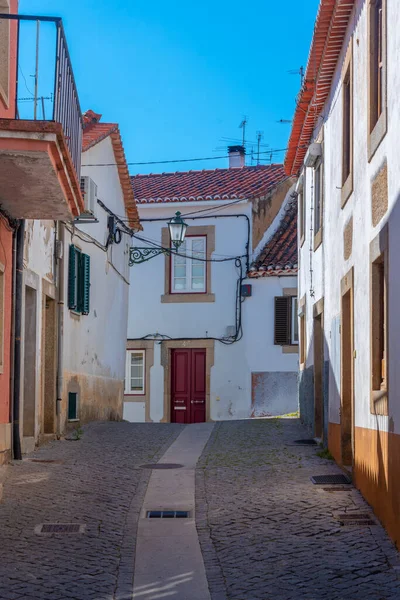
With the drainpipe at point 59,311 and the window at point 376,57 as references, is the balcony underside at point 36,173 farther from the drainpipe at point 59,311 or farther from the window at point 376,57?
the drainpipe at point 59,311

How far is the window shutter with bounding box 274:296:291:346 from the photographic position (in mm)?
24828

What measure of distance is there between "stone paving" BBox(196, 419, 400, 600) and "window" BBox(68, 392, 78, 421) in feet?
13.9

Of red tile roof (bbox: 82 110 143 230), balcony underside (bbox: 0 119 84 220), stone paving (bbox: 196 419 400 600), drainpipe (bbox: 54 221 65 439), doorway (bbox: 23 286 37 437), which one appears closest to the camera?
stone paving (bbox: 196 419 400 600)

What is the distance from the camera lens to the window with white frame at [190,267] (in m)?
25.8

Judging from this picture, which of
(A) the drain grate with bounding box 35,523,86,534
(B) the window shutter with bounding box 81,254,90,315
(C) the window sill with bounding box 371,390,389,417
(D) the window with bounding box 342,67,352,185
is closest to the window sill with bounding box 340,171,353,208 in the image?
(D) the window with bounding box 342,67,352,185

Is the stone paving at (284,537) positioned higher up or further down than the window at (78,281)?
further down

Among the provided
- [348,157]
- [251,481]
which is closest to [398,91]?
[348,157]

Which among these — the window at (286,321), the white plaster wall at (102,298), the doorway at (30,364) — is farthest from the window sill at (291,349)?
the doorway at (30,364)

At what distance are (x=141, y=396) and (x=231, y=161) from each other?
8.72 meters

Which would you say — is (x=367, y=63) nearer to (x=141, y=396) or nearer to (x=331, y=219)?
(x=331, y=219)

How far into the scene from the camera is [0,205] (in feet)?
33.9

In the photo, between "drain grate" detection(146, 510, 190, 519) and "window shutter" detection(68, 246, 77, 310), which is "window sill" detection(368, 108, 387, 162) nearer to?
"drain grate" detection(146, 510, 190, 519)

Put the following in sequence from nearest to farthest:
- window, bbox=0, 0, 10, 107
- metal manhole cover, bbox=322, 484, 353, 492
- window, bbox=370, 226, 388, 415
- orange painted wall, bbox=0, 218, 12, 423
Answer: window, bbox=370, 226, 388, 415 → metal manhole cover, bbox=322, 484, 353, 492 → window, bbox=0, 0, 10, 107 → orange painted wall, bbox=0, 218, 12, 423

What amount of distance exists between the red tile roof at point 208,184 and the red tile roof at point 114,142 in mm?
3449
